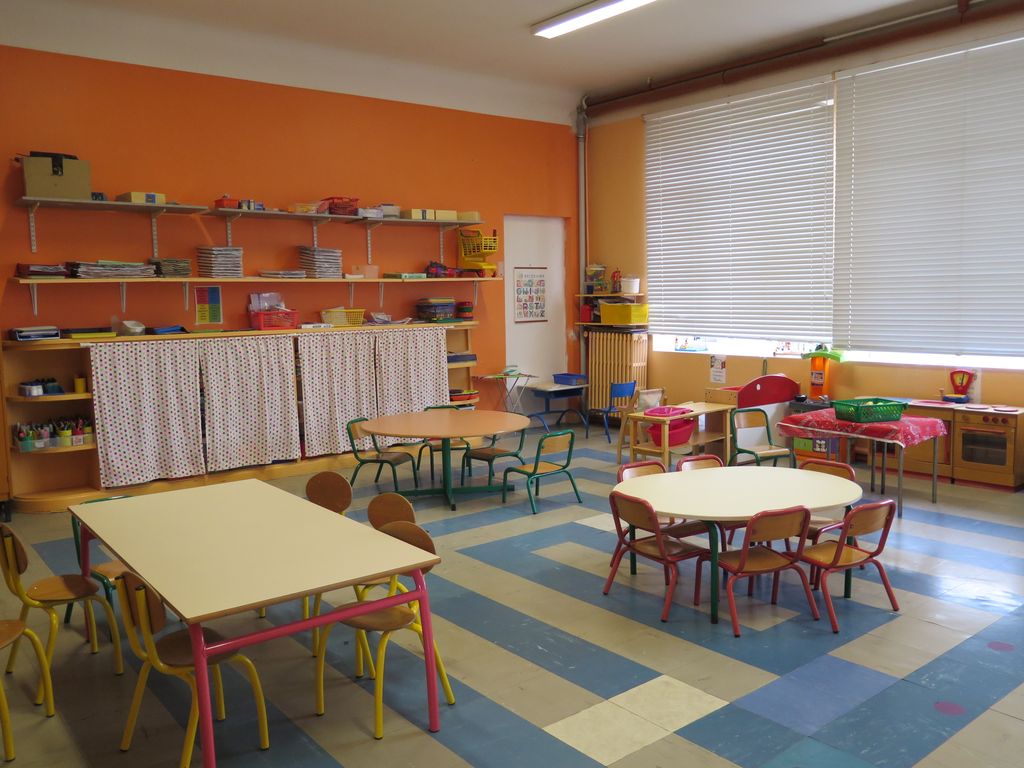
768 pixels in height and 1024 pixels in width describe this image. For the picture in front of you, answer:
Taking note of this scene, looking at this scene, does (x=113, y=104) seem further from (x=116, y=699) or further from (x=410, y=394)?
(x=116, y=699)

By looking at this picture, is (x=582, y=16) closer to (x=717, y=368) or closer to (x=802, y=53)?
(x=802, y=53)

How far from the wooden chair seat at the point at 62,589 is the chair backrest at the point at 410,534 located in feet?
4.80

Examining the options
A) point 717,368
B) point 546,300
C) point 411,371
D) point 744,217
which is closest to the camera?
point 411,371

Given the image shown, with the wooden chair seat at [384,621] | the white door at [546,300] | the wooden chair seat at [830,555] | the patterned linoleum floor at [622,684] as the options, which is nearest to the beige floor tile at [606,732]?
the patterned linoleum floor at [622,684]

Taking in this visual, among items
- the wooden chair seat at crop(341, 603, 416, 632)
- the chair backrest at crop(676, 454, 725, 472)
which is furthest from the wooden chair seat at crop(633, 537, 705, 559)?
the wooden chair seat at crop(341, 603, 416, 632)

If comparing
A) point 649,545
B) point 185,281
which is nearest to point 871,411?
point 649,545

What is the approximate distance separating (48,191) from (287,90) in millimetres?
2516

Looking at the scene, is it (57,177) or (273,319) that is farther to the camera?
(273,319)

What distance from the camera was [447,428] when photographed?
6.58 meters

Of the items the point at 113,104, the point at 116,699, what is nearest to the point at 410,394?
the point at 113,104

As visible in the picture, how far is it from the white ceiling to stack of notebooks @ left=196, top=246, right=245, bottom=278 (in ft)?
6.60

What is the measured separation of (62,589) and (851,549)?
3.97 m

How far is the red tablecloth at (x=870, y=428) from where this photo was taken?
617cm

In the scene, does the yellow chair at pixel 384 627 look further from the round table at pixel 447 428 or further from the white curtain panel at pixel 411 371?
the white curtain panel at pixel 411 371
